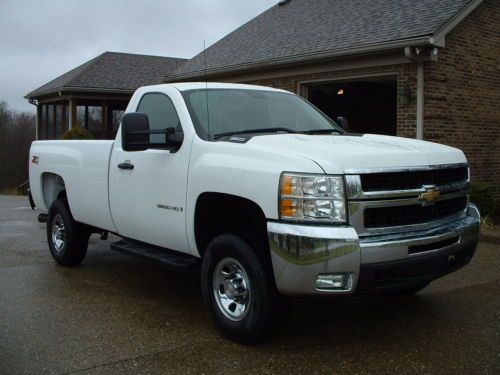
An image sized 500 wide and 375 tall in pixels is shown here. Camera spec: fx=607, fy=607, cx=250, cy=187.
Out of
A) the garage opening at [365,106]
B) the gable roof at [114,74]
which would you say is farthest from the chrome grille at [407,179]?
the gable roof at [114,74]

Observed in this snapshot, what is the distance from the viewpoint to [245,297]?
450 centimetres

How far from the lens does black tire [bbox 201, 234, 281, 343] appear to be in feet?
14.0

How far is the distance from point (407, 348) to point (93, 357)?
2.23 metres

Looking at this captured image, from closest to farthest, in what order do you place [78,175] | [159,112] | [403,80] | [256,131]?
[256,131], [159,112], [78,175], [403,80]

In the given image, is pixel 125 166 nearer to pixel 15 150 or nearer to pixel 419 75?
pixel 419 75

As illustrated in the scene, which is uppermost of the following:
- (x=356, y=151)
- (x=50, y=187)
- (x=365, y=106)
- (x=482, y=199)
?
(x=365, y=106)

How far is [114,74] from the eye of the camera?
24547 mm

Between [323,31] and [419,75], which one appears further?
[323,31]

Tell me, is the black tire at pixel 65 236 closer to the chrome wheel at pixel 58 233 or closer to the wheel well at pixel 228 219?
the chrome wheel at pixel 58 233

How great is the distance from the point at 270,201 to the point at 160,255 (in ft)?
5.52

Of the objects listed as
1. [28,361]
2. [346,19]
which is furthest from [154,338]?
[346,19]

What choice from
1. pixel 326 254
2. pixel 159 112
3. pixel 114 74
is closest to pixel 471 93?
pixel 159 112

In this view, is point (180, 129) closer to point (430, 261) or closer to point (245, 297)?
point (245, 297)

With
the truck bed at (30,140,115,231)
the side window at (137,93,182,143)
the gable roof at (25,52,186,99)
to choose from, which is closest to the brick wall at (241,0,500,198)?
the side window at (137,93,182,143)
